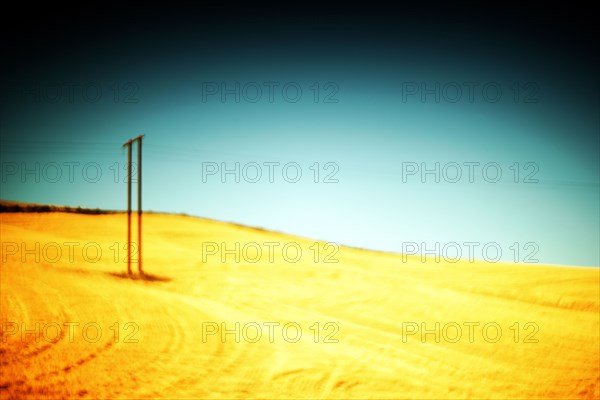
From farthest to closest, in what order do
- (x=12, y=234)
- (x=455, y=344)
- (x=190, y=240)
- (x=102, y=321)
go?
(x=190, y=240) < (x=12, y=234) < (x=455, y=344) < (x=102, y=321)

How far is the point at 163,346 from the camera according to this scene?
27.8 ft

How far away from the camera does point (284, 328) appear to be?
11047mm

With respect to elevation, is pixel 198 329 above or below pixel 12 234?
below

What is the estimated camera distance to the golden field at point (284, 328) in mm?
7188

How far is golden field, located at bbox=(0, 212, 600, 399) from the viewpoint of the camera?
719 cm

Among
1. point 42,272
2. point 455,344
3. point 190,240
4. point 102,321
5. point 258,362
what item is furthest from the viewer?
point 190,240

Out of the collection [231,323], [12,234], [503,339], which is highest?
[12,234]

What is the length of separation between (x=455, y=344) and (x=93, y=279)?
14.2 meters

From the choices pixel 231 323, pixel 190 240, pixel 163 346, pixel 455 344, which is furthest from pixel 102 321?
pixel 190 240

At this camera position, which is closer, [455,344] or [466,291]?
[455,344]

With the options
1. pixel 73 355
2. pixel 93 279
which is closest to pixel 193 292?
pixel 93 279

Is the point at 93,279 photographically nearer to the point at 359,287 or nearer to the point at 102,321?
the point at 102,321

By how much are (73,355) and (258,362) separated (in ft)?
12.8

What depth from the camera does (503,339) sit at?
37.1ft
